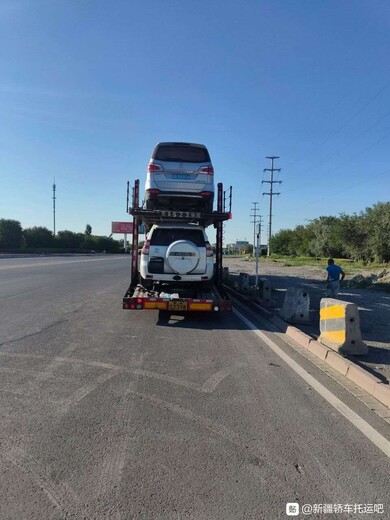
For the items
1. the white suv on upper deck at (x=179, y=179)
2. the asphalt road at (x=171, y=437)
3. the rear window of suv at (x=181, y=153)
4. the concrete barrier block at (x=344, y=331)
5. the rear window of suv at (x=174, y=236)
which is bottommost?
the asphalt road at (x=171, y=437)

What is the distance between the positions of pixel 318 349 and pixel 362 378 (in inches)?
68.3

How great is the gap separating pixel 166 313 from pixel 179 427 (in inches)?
299

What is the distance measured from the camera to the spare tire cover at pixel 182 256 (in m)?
10.8

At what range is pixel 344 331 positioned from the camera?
24.1 ft

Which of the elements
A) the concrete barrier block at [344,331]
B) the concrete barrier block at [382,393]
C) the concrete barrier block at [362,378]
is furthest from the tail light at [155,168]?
the concrete barrier block at [382,393]

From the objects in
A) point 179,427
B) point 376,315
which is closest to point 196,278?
point 376,315

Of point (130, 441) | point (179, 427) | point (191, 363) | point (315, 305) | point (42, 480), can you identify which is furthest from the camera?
point (315, 305)

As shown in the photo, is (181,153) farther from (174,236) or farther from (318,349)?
(318,349)

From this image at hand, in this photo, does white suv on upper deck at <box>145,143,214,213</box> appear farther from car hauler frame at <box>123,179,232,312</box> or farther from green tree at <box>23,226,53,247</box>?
green tree at <box>23,226,53,247</box>

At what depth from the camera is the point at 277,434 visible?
4.40 metres

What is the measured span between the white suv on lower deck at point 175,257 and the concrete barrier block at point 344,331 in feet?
12.6

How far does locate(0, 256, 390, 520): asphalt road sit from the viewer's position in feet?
10.7

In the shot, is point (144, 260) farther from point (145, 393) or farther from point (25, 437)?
point (25, 437)

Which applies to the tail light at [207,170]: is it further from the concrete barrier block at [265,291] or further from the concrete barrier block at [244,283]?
the concrete barrier block at [244,283]
